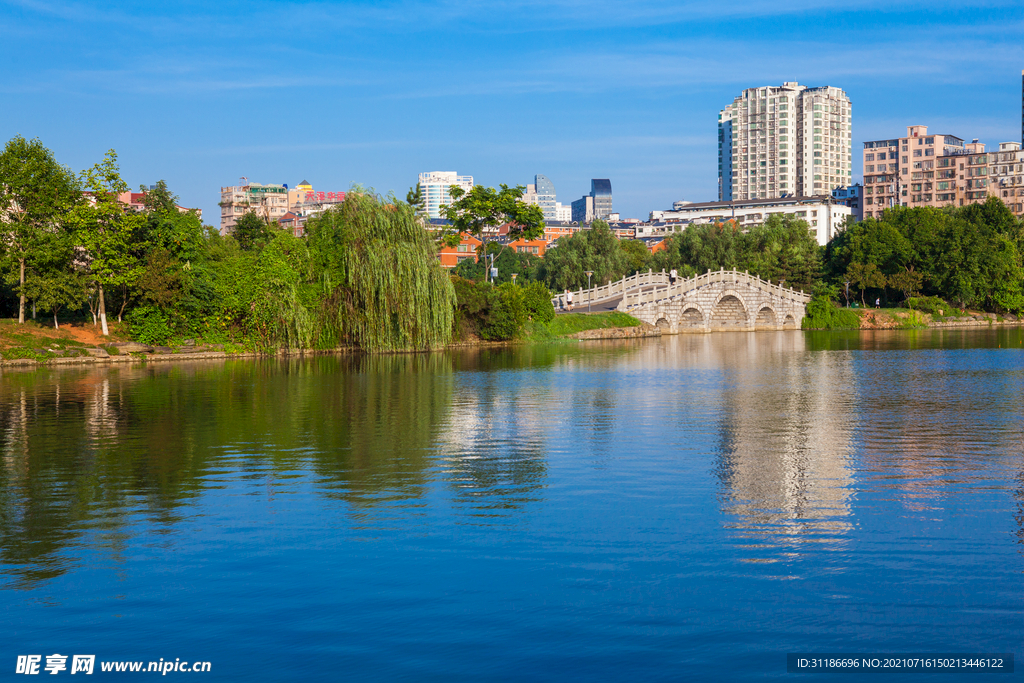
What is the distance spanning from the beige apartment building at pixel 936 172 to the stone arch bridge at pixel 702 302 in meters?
59.9

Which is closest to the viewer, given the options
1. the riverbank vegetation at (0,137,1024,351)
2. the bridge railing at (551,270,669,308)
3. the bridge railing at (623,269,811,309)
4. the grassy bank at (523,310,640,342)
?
the riverbank vegetation at (0,137,1024,351)

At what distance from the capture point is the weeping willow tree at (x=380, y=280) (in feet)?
136

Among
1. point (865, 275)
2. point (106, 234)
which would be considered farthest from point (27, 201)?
point (865, 275)

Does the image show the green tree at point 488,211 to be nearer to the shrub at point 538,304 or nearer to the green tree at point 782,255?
the shrub at point 538,304

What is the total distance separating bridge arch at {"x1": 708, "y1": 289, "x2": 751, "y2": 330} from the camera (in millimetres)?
73125

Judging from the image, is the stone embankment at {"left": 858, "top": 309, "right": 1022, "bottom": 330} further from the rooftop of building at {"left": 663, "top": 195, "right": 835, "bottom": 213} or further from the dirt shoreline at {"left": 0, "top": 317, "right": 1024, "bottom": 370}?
the rooftop of building at {"left": 663, "top": 195, "right": 835, "bottom": 213}

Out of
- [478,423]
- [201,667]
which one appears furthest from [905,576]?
[478,423]

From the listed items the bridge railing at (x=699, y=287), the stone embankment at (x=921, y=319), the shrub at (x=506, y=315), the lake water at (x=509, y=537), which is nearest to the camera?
the lake water at (x=509, y=537)

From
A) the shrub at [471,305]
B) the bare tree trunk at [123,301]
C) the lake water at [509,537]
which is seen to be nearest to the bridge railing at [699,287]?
the shrub at [471,305]

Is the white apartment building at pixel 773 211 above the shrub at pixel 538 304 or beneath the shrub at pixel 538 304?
above

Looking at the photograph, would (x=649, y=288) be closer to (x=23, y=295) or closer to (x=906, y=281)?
(x=906, y=281)

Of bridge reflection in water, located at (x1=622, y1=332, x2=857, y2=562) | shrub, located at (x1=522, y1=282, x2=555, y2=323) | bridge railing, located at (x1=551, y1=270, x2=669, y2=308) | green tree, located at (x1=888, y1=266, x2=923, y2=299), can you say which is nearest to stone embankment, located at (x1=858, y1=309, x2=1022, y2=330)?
green tree, located at (x1=888, y1=266, x2=923, y2=299)

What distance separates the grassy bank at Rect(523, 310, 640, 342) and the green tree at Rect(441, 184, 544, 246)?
6826 millimetres

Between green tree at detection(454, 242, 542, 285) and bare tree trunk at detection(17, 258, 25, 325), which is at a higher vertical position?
green tree at detection(454, 242, 542, 285)
